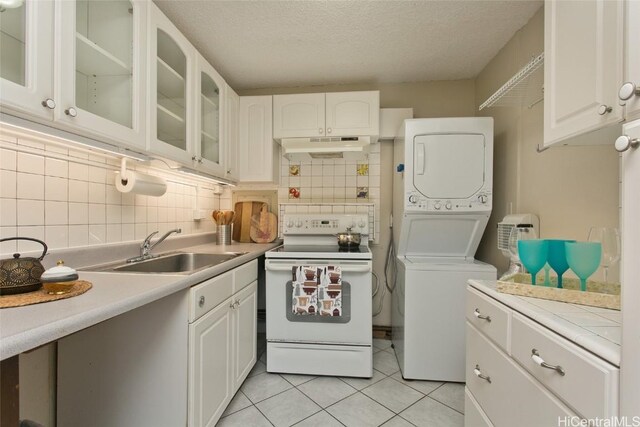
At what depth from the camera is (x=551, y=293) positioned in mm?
942

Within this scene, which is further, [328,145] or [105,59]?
[328,145]

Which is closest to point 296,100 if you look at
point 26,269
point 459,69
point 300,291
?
point 459,69

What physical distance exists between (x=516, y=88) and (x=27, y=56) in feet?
6.98

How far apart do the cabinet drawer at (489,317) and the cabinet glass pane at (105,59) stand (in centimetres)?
172

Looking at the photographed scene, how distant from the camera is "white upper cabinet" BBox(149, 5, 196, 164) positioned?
53.9 inches

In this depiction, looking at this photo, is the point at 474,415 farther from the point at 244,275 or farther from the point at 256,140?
the point at 256,140

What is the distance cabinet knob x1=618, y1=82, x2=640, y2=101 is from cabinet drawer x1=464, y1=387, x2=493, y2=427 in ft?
3.70

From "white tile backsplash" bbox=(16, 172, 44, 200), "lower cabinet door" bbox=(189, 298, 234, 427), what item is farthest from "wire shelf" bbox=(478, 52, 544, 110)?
"white tile backsplash" bbox=(16, 172, 44, 200)

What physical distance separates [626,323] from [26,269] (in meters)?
1.61

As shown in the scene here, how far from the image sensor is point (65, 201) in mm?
1253

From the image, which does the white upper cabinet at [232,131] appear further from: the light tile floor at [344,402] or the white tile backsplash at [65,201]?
the light tile floor at [344,402]

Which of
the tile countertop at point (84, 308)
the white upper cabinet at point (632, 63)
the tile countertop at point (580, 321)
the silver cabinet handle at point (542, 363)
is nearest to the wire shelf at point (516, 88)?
the white upper cabinet at point (632, 63)

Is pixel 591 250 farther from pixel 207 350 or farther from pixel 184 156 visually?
pixel 184 156

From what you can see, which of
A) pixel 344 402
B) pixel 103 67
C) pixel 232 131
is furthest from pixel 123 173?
pixel 344 402
